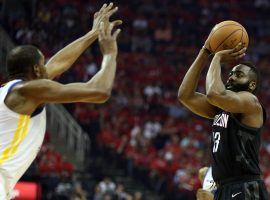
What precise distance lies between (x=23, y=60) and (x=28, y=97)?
25 centimetres

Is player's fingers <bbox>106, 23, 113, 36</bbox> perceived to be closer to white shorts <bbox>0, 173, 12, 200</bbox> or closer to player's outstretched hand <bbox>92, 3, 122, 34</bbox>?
player's outstretched hand <bbox>92, 3, 122, 34</bbox>

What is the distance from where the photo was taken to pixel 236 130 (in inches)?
190

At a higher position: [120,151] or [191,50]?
[191,50]

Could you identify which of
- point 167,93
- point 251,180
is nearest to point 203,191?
point 251,180

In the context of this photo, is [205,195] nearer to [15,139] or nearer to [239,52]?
[239,52]

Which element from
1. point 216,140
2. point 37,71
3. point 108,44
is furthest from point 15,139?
point 216,140

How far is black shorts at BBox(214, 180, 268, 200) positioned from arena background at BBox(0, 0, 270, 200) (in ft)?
20.0

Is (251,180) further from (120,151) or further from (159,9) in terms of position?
(159,9)

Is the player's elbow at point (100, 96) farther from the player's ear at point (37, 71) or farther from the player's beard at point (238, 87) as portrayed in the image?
the player's beard at point (238, 87)

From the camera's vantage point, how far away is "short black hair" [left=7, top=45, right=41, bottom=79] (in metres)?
3.99

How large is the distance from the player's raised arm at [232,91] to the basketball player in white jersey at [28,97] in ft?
3.41

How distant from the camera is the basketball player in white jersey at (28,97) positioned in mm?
3906

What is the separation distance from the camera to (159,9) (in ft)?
80.2

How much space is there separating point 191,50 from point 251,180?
58.8 ft
